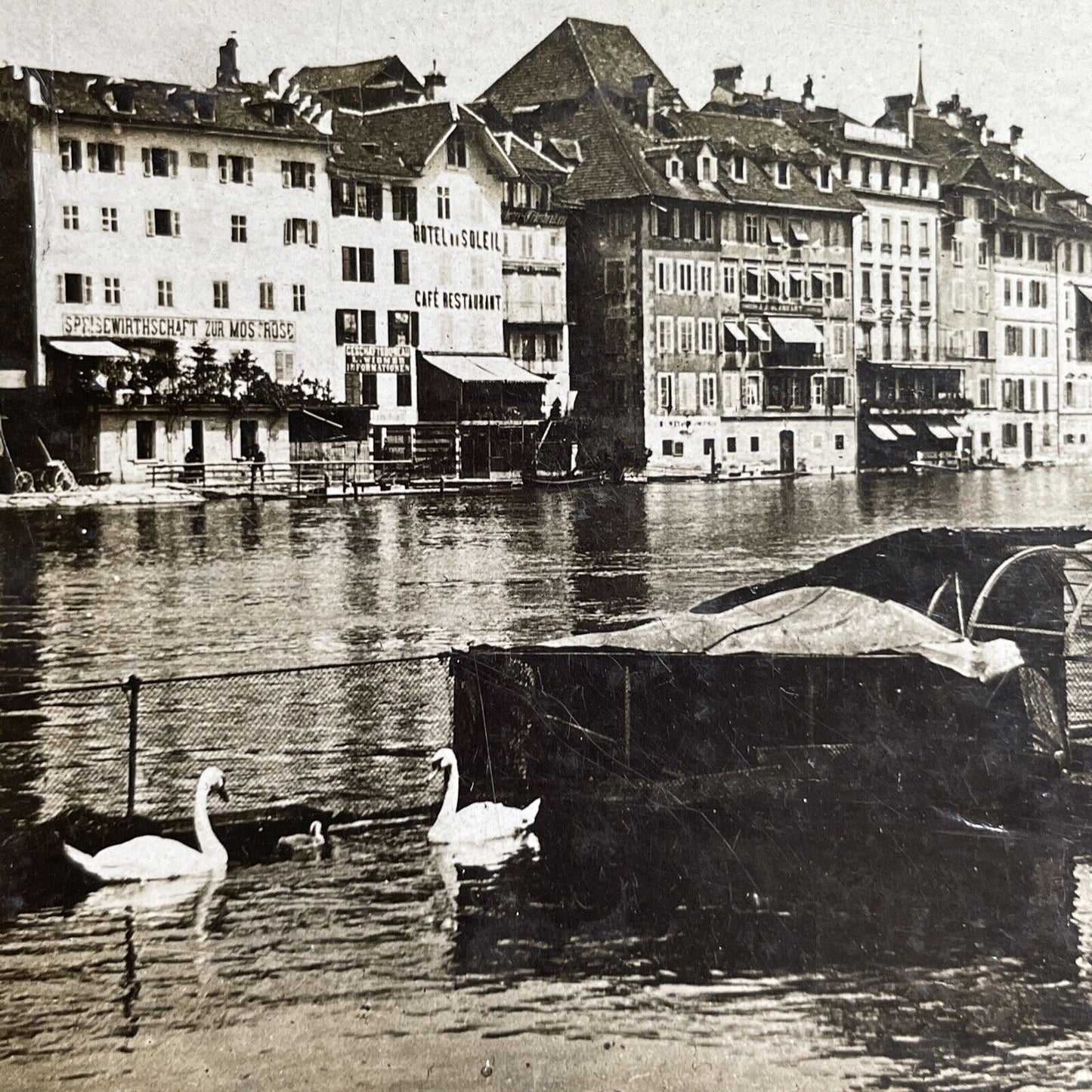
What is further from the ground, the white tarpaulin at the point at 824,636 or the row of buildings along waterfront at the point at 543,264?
the row of buildings along waterfront at the point at 543,264

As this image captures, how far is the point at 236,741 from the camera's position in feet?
18.3

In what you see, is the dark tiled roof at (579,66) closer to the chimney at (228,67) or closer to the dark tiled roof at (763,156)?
the dark tiled roof at (763,156)

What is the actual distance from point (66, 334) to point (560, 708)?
1777 millimetres

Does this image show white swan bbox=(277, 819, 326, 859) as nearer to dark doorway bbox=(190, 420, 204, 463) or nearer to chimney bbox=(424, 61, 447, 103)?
dark doorway bbox=(190, 420, 204, 463)

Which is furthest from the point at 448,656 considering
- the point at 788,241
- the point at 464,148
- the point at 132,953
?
the point at 788,241

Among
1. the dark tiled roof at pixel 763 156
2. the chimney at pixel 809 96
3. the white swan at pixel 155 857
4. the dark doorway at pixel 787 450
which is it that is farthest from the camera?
the dark doorway at pixel 787 450

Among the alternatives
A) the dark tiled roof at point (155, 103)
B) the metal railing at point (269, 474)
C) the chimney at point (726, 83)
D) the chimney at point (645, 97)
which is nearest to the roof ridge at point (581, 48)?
the chimney at point (645, 97)

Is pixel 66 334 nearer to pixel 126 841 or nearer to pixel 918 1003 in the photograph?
pixel 126 841

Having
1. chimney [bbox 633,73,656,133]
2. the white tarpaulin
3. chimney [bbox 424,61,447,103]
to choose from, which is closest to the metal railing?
the white tarpaulin

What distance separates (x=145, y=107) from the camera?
16.0ft

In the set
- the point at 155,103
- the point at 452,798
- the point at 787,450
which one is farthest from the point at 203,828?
the point at 787,450

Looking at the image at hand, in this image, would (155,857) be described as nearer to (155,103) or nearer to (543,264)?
(155,103)

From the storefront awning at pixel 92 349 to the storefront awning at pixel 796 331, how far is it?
2.29 metres

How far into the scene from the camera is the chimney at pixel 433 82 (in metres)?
5.05
